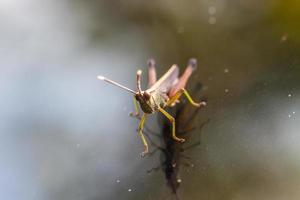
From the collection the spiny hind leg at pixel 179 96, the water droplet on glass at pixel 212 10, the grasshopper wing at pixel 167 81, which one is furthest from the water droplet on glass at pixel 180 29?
the spiny hind leg at pixel 179 96

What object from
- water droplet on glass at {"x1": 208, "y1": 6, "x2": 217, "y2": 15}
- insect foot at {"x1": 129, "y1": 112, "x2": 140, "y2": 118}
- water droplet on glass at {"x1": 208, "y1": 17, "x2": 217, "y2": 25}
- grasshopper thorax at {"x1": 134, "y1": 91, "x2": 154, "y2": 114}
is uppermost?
water droplet on glass at {"x1": 208, "y1": 6, "x2": 217, "y2": 15}

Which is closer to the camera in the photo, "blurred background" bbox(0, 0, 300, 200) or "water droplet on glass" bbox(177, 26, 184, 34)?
"blurred background" bbox(0, 0, 300, 200)

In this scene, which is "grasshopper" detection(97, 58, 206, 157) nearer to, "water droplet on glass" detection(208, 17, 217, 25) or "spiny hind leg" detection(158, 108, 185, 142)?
"spiny hind leg" detection(158, 108, 185, 142)

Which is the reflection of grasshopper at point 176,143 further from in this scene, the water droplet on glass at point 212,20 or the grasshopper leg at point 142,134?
the water droplet on glass at point 212,20

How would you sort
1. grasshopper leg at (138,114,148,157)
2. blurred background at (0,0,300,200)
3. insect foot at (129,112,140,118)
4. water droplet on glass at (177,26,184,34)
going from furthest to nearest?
water droplet on glass at (177,26,184,34), insect foot at (129,112,140,118), grasshopper leg at (138,114,148,157), blurred background at (0,0,300,200)

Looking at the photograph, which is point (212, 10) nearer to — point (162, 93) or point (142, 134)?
point (162, 93)

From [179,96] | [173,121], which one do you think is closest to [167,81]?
[179,96]

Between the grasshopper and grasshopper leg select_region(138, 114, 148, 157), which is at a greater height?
the grasshopper

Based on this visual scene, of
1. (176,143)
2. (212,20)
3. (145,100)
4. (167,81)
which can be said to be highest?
(212,20)

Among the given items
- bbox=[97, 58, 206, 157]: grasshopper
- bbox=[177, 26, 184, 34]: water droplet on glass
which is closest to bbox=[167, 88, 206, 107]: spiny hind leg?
bbox=[97, 58, 206, 157]: grasshopper
